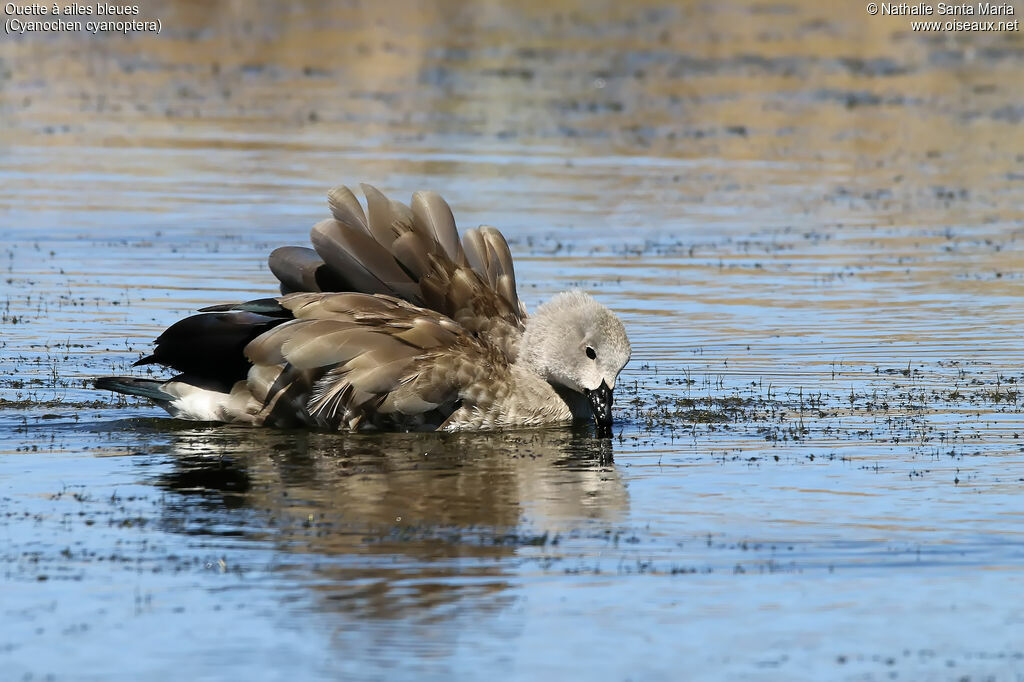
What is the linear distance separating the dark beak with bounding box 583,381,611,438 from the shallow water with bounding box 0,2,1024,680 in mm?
129

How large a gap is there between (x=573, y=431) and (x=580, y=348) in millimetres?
523

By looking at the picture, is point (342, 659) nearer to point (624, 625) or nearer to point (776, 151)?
point (624, 625)

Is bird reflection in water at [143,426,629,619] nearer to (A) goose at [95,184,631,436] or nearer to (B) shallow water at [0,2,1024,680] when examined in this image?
(B) shallow water at [0,2,1024,680]

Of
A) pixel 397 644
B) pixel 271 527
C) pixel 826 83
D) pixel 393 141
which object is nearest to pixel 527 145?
pixel 393 141

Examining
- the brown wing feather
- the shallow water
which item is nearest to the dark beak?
the shallow water

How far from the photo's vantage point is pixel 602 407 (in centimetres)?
1098

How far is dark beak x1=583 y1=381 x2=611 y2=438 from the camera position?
11.0 meters

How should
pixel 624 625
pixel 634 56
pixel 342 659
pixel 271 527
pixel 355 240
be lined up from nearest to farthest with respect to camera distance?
pixel 342 659
pixel 624 625
pixel 271 527
pixel 355 240
pixel 634 56

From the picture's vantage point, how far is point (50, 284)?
50.8ft

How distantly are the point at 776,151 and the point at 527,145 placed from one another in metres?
3.35

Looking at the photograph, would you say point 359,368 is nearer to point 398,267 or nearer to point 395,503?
point 398,267

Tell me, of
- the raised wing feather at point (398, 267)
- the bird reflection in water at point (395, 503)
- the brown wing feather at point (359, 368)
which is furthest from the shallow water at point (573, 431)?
the raised wing feather at point (398, 267)

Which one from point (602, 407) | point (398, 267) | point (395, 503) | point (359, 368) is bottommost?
point (395, 503)

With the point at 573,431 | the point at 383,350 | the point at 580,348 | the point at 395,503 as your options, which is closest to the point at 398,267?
the point at 383,350
